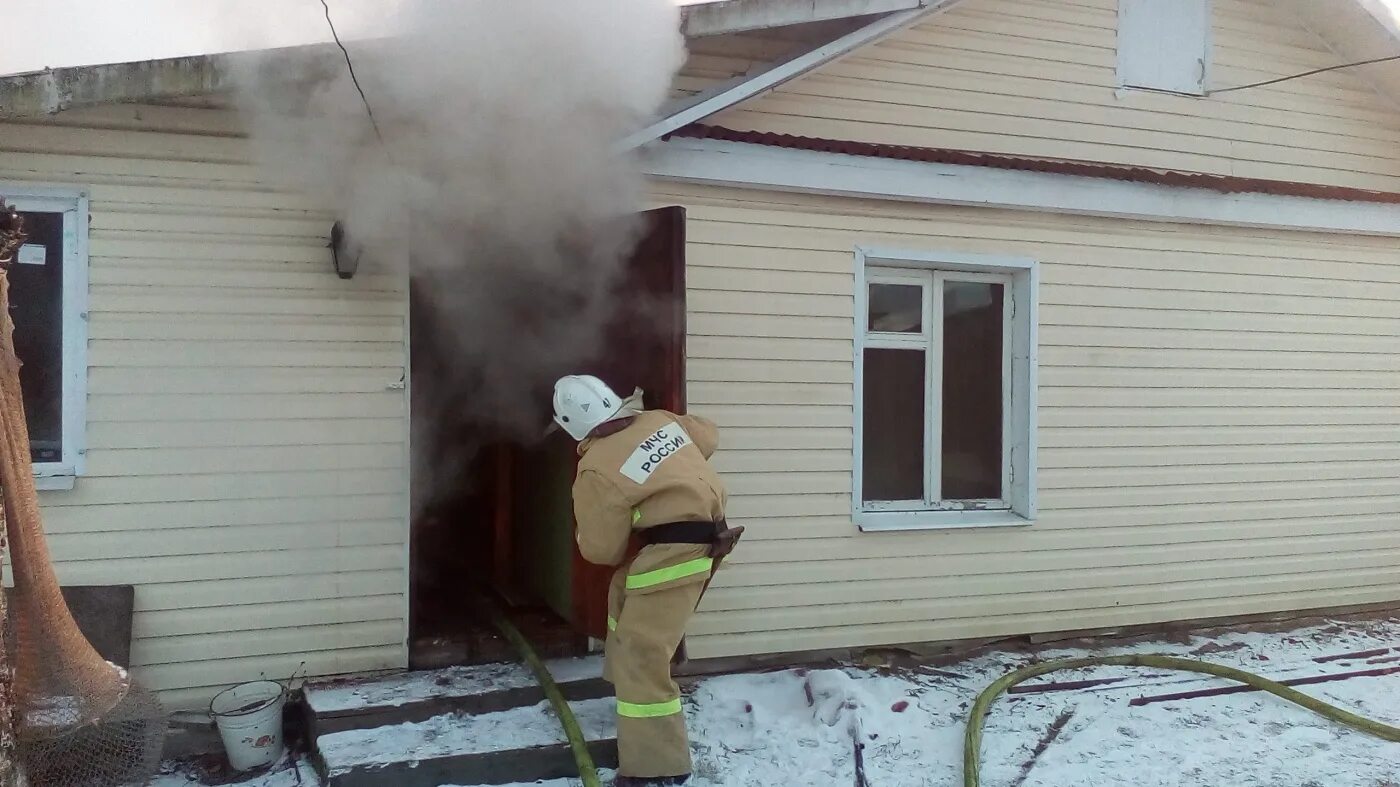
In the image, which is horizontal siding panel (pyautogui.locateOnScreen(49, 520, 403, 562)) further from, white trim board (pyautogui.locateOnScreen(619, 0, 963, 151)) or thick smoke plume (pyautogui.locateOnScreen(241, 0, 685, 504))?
white trim board (pyautogui.locateOnScreen(619, 0, 963, 151))

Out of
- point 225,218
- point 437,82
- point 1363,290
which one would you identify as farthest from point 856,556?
point 1363,290

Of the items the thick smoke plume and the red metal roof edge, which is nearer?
the thick smoke plume

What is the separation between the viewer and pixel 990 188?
569 cm

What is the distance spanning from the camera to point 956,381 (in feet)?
19.7

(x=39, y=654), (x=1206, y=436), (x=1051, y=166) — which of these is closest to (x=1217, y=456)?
(x=1206, y=436)

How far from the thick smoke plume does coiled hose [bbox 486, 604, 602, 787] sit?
59.5 inches

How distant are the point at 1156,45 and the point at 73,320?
646 centimetres

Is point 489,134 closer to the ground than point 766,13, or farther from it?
closer to the ground

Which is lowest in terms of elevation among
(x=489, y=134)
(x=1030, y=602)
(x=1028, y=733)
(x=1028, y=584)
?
(x=1028, y=733)

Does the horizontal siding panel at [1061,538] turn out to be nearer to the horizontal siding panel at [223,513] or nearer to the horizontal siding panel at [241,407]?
the horizontal siding panel at [223,513]

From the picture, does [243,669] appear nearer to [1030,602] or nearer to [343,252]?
[343,252]

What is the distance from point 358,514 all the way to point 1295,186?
6144mm

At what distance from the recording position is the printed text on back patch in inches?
150

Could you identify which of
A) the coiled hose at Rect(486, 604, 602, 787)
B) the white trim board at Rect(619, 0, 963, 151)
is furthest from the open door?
the white trim board at Rect(619, 0, 963, 151)
